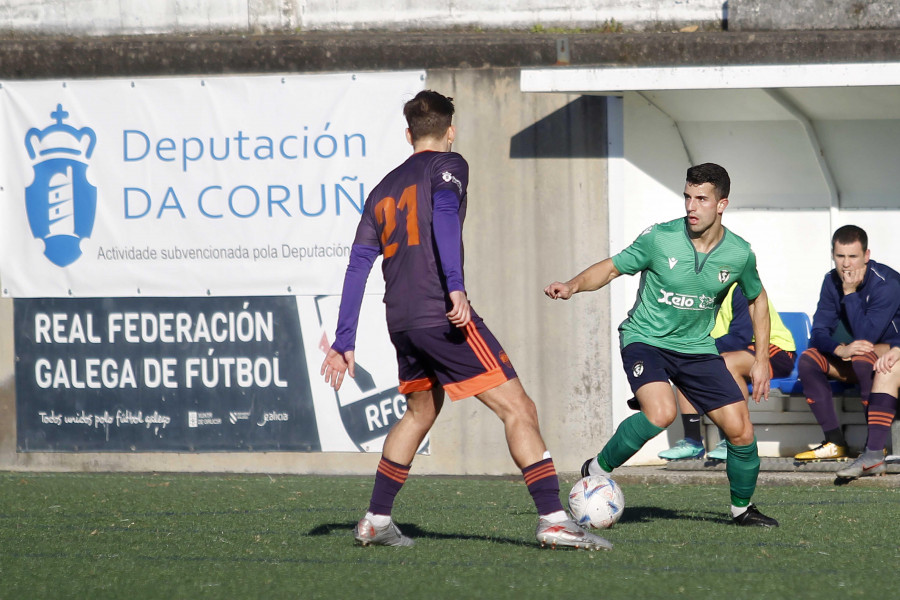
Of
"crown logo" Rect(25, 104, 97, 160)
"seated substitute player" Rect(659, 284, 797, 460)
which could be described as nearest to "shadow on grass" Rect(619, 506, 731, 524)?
"seated substitute player" Rect(659, 284, 797, 460)

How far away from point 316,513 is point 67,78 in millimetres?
4899

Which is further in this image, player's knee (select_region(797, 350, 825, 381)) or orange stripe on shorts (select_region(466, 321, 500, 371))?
player's knee (select_region(797, 350, 825, 381))

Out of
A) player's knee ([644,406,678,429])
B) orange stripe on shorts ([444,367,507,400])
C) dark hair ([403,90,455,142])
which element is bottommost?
player's knee ([644,406,678,429])

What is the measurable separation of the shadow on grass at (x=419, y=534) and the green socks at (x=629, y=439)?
87 centimetres

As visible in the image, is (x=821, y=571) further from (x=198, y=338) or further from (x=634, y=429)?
(x=198, y=338)

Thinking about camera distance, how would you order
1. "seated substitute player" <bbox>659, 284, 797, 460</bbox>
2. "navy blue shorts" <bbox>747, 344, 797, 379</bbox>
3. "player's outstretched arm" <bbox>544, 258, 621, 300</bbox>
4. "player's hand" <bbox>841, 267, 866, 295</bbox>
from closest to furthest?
1. "player's outstretched arm" <bbox>544, 258, 621, 300</bbox>
2. "player's hand" <bbox>841, 267, 866, 295</bbox>
3. "seated substitute player" <bbox>659, 284, 797, 460</bbox>
4. "navy blue shorts" <bbox>747, 344, 797, 379</bbox>

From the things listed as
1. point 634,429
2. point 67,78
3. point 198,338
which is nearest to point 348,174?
point 198,338

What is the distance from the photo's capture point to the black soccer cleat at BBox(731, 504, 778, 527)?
20.3 feet

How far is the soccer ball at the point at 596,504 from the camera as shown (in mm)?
6078

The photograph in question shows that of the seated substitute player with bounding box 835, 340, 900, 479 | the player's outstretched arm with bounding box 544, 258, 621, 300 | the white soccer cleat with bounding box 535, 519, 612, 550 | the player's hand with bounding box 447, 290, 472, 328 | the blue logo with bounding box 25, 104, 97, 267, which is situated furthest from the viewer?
the blue logo with bounding box 25, 104, 97, 267

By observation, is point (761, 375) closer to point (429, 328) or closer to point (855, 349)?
point (429, 328)

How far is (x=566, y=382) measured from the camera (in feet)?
31.6

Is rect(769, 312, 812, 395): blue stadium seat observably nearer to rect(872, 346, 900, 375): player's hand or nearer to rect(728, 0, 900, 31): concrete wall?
rect(872, 346, 900, 375): player's hand

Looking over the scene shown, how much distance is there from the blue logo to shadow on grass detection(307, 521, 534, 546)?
4.66m
